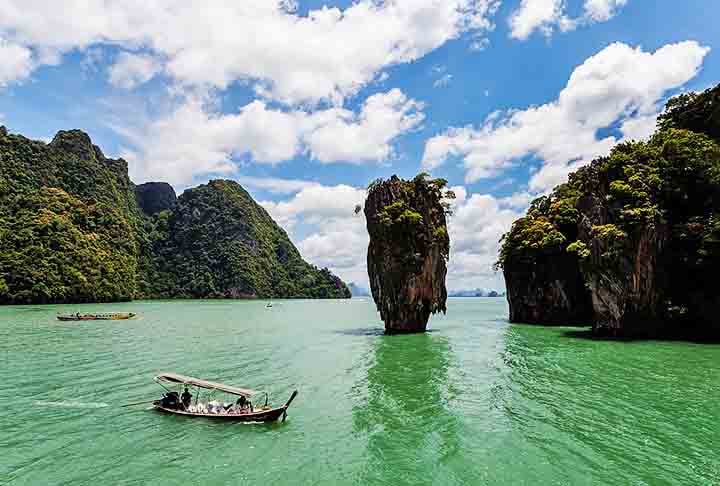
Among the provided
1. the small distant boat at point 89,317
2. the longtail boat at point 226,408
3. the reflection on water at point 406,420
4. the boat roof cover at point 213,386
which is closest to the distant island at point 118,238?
the small distant boat at point 89,317

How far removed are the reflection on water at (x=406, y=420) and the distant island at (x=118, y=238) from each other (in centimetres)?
9607

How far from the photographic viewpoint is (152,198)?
645ft

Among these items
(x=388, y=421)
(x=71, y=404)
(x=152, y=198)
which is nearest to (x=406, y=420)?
(x=388, y=421)

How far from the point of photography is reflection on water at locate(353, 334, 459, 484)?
40.4 ft

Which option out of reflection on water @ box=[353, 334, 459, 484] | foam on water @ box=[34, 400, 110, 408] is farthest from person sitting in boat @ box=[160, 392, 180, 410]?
reflection on water @ box=[353, 334, 459, 484]

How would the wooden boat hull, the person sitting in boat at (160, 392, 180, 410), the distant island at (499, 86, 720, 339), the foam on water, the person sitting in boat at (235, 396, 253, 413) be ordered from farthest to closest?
the distant island at (499, 86, 720, 339)
the foam on water
the person sitting in boat at (160, 392, 180, 410)
the person sitting in boat at (235, 396, 253, 413)
the wooden boat hull

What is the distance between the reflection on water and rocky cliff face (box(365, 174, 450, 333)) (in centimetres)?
1339

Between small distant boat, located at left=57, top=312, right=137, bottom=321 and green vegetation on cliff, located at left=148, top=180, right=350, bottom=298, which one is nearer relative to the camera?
small distant boat, located at left=57, top=312, right=137, bottom=321

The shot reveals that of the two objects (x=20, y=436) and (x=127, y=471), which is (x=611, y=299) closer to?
(x=127, y=471)

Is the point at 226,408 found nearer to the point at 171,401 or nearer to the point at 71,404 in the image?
the point at 171,401

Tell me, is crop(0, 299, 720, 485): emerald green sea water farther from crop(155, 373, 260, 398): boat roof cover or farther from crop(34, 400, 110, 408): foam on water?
crop(155, 373, 260, 398): boat roof cover

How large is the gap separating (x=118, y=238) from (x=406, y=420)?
447ft

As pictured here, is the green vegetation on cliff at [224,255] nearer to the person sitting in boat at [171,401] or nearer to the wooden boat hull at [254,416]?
the person sitting in boat at [171,401]

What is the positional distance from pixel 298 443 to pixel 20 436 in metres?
10.2
